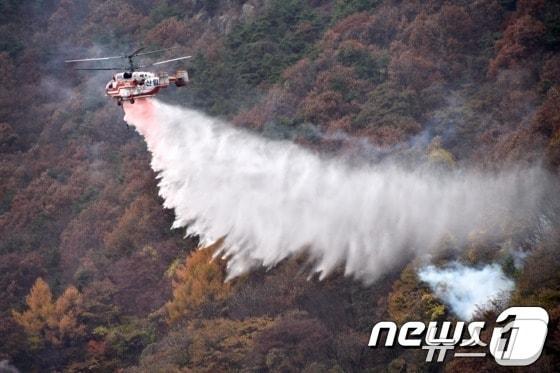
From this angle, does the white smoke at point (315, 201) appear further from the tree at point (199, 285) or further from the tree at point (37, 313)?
the tree at point (37, 313)

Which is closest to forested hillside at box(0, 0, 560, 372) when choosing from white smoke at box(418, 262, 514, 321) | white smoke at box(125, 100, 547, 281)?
white smoke at box(418, 262, 514, 321)

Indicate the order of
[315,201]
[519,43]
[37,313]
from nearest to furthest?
[315,201]
[37,313]
[519,43]

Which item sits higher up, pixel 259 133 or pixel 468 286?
pixel 259 133

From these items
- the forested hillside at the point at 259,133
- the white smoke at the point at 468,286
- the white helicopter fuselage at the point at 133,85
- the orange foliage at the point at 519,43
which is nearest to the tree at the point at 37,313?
the forested hillside at the point at 259,133

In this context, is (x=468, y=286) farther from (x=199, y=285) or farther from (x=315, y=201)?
(x=199, y=285)

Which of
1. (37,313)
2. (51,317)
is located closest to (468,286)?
(51,317)

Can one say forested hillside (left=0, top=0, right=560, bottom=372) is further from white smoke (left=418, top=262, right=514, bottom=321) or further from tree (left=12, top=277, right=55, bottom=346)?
white smoke (left=418, top=262, right=514, bottom=321)

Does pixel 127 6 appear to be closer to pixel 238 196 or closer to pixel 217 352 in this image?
pixel 238 196
